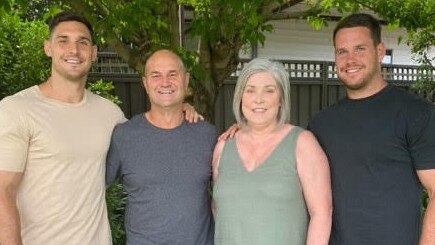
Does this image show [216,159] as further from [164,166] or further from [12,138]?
[12,138]

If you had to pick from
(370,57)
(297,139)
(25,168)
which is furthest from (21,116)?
(370,57)

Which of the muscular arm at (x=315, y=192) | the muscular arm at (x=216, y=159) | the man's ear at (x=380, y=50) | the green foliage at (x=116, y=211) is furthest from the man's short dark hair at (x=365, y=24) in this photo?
the green foliage at (x=116, y=211)

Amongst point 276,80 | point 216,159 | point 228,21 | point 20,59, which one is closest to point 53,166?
point 216,159

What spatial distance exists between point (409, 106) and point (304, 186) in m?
0.67

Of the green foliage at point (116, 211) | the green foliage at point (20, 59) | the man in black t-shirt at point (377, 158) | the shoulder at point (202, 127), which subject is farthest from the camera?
the green foliage at point (20, 59)

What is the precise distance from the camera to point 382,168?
111 inches

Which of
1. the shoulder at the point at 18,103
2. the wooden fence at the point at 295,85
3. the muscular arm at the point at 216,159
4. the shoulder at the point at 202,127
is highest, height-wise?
the shoulder at the point at 18,103

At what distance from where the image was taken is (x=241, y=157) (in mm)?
2877

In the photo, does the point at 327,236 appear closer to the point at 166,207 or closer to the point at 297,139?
the point at 297,139

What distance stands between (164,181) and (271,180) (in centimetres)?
59

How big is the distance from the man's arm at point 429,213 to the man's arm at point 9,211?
197 cm

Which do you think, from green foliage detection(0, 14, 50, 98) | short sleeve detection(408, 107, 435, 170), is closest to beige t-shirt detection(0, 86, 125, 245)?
short sleeve detection(408, 107, 435, 170)

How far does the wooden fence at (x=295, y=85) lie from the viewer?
9.55m

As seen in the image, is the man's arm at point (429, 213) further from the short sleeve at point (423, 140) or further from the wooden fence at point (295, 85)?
the wooden fence at point (295, 85)
